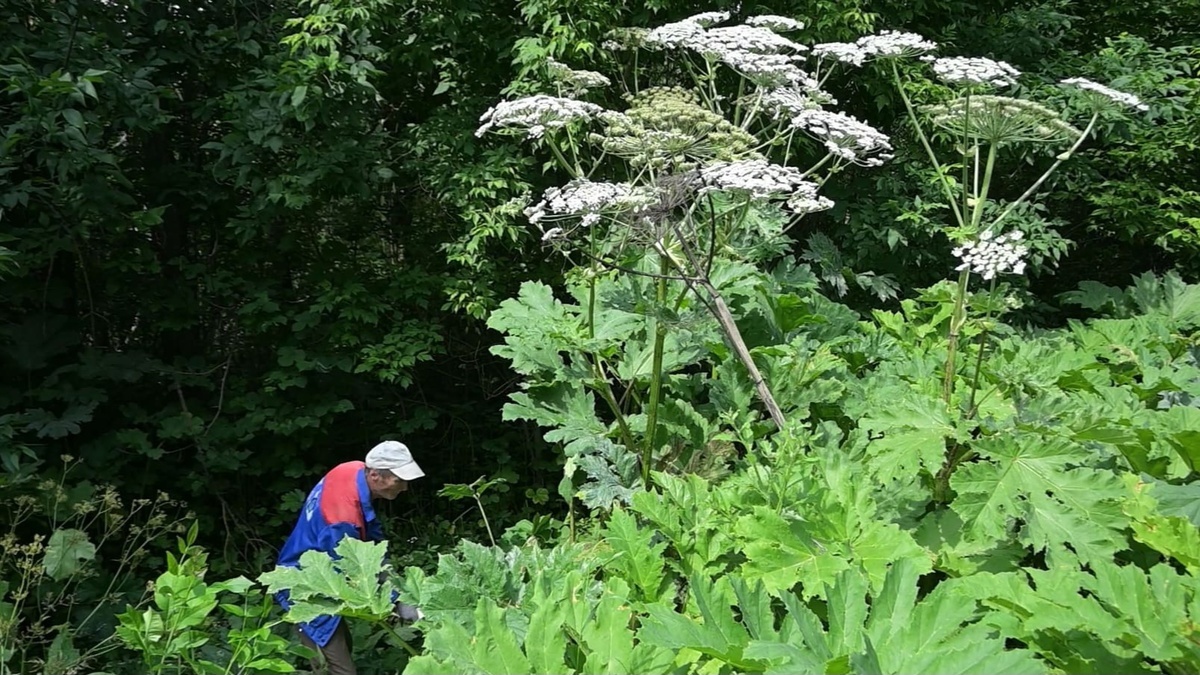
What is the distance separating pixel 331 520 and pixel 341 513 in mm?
48

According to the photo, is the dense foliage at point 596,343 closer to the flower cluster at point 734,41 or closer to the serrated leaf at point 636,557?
the serrated leaf at point 636,557

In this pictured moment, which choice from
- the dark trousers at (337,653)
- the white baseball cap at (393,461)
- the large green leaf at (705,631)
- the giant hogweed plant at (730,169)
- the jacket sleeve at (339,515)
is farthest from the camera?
the dark trousers at (337,653)

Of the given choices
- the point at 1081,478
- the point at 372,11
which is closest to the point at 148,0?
the point at 372,11

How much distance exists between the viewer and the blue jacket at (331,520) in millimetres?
3355

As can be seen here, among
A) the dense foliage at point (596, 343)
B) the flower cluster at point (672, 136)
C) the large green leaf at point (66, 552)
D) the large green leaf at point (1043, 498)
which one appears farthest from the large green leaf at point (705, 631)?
the large green leaf at point (66, 552)

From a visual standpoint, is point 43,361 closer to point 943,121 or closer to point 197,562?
point 197,562

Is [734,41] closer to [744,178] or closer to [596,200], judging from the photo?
[744,178]

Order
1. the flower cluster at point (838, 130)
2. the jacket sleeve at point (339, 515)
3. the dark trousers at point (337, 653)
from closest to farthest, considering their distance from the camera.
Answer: the flower cluster at point (838, 130) → the jacket sleeve at point (339, 515) → the dark trousers at point (337, 653)

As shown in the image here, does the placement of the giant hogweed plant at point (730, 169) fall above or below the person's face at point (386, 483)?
above

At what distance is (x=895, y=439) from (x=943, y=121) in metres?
1.20

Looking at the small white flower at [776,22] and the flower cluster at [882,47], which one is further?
the small white flower at [776,22]

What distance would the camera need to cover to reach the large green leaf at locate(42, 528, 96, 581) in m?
3.51

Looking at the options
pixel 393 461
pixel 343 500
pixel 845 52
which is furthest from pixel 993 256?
pixel 343 500

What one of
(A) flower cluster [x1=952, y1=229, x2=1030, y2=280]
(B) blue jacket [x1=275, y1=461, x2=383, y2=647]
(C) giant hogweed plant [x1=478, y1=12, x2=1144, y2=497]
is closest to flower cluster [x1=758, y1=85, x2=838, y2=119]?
(C) giant hogweed plant [x1=478, y1=12, x2=1144, y2=497]
